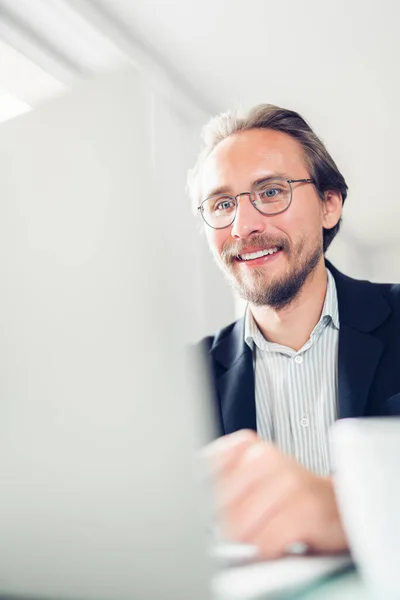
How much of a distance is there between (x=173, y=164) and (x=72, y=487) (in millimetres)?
145

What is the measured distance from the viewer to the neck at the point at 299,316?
1.28 metres

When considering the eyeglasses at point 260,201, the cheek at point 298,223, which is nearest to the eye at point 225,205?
the eyeglasses at point 260,201

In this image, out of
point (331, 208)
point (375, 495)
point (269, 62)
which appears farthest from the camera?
point (269, 62)

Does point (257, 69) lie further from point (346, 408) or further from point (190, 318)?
point (190, 318)

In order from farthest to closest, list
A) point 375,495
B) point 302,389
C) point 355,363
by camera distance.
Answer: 1. point 302,389
2. point 355,363
3. point 375,495

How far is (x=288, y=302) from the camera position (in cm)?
129

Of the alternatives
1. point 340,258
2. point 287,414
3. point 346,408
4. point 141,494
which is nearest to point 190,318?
point 141,494

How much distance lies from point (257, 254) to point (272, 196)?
154 mm

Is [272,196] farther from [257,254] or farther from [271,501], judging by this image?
[271,501]

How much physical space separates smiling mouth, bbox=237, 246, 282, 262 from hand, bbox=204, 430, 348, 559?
1097 mm

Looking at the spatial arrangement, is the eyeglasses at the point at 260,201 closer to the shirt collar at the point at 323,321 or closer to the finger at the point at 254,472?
the shirt collar at the point at 323,321

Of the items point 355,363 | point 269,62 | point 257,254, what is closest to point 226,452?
point 355,363

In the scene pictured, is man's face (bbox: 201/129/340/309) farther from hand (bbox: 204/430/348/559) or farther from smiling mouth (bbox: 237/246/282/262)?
hand (bbox: 204/430/348/559)

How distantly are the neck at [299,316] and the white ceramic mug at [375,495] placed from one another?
3.59 feet
